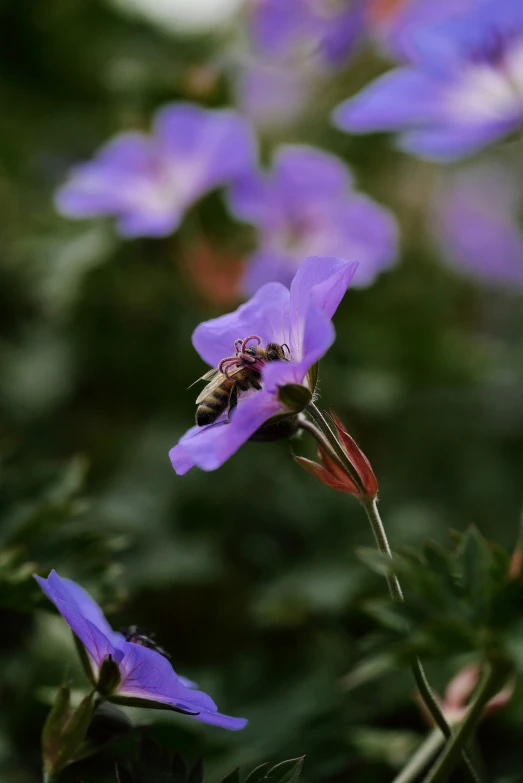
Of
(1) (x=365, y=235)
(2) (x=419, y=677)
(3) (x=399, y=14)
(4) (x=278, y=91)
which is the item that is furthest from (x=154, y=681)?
(4) (x=278, y=91)

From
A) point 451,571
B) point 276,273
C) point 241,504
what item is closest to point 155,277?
point 276,273

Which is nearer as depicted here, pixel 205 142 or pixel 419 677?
pixel 419 677

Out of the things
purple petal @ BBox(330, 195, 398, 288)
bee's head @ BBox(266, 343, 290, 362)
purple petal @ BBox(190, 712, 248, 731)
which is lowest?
purple petal @ BBox(190, 712, 248, 731)

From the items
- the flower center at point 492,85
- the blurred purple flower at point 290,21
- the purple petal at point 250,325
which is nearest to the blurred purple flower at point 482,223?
the blurred purple flower at point 290,21

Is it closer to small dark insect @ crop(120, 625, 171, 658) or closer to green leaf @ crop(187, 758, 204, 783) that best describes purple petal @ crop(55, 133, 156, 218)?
small dark insect @ crop(120, 625, 171, 658)

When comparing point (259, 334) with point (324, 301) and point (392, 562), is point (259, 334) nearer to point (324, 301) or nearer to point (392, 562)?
point (324, 301)

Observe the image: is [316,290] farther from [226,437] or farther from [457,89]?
[457,89]

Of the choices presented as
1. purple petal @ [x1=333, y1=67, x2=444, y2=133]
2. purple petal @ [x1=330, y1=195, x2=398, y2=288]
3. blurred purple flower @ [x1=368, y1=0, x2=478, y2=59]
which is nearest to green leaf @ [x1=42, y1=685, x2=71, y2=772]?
purple petal @ [x1=333, y1=67, x2=444, y2=133]
